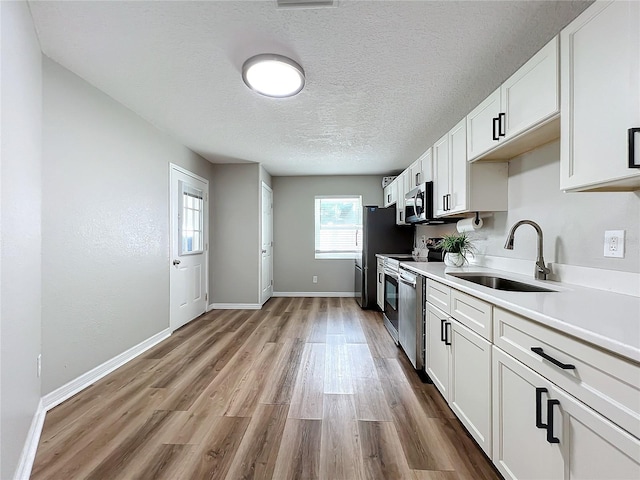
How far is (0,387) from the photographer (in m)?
1.15

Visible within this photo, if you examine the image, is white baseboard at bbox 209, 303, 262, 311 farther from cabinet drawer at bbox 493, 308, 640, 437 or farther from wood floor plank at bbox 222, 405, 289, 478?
cabinet drawer at bbox 493, 308, 640, 437

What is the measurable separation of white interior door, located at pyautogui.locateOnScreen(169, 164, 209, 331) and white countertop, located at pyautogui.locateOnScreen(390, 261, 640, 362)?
324 centimetres

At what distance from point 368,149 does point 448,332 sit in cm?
273

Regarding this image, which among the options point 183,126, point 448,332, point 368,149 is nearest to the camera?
point 448,332

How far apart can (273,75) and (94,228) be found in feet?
6.10

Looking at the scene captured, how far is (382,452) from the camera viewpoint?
148cm

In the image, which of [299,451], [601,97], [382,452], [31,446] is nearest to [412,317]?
[382,452]

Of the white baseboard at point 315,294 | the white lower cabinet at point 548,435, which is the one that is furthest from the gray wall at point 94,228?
the white lower cabinet at point 548,435

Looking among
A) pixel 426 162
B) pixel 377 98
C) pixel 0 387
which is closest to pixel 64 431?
pixel 0 387

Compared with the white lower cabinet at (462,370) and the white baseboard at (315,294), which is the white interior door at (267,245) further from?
the white lower cabinet at (462,370)

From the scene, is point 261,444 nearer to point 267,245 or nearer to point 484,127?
point 484,127

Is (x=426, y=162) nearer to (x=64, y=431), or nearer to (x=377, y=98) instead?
(x=377, y=98)

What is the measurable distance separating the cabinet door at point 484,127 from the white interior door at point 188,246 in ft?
10.5

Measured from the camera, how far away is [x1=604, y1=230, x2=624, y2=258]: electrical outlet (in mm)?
1319
